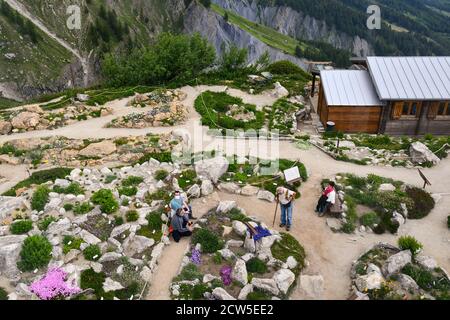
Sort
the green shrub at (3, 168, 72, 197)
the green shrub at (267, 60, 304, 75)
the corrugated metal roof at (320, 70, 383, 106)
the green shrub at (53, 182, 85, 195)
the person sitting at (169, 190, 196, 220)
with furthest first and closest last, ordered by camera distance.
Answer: the green shrub at (267, 60, 304, 75) → the corrugated metal roof at (320, 70, 383, 106) → the green shrub at (3, 168, 72, 197) → the green shrub at (53, 182, 85, 195) → the person sitting at (169, 190, 196, 220)

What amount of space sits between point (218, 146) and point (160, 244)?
12228 millimetres

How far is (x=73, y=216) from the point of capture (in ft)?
63.2

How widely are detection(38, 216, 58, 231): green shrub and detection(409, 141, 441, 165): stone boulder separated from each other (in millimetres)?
23251

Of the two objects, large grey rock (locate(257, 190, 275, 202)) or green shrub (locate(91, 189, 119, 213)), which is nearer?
green shrub (locate(91, 189, 119, 213))

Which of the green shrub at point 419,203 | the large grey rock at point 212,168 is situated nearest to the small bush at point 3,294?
the large grey rock at point 212,168

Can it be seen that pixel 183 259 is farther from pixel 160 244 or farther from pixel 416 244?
pixel 416 244

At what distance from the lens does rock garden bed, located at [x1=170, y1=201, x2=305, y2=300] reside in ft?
50.0

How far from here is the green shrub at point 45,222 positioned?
709 inches

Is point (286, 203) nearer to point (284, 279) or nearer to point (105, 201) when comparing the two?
point (284, 279)

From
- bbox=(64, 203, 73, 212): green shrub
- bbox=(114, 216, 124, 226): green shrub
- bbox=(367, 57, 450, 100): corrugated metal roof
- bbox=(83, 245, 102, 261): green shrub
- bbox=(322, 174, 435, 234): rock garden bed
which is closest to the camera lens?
bbox=(83, 245, 102, 261): green shrub

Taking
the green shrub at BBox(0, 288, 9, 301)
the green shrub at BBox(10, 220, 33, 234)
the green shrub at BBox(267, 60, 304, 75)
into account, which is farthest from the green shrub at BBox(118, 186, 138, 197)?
the green shrub at BBox(267, 60, 304, 75)

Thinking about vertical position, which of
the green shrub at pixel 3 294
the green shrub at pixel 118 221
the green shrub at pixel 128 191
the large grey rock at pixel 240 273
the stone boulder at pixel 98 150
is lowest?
the stone boulder at pixel 98 150

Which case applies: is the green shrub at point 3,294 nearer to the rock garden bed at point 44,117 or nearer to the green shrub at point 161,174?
the green shrub at point 161,174

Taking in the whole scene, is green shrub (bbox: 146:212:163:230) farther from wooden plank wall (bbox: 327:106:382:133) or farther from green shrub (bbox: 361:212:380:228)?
wooden plank wall (bbox: 327:106:382:133)
